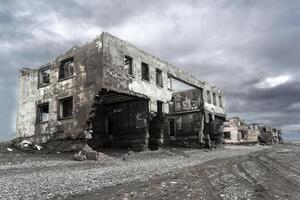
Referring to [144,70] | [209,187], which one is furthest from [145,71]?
[209,187]

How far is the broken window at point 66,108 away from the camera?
73.4 ft

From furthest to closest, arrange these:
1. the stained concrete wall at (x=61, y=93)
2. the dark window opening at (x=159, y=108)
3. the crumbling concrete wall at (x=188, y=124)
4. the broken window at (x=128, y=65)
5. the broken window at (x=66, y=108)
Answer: the crumbling concrete wall at (x=188, y=124), the dark window opening at (x=159, y=108), the broken window at (x=128, y=65), the broken window at (x=66, y=108), the stained concrete wall at (x=61, y=93)

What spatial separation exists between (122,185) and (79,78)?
12968mm

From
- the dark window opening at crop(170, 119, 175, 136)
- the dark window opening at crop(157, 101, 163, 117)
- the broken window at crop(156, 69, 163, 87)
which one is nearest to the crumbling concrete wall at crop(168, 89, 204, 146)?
the dark window opening at crop(170, 119, 175, 136)

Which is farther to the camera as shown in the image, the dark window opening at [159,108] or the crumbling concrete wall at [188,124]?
the crumbling concrete wall at [188,124]

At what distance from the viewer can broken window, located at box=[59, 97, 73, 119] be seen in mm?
22359

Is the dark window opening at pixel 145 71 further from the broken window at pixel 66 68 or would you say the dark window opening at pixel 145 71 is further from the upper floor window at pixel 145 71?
the broken window at pixel 66 68

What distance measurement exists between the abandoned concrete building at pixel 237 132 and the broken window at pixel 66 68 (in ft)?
108

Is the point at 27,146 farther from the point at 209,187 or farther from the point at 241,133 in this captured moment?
the point at 241,133

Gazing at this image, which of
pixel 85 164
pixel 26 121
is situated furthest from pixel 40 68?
pixel 85 164

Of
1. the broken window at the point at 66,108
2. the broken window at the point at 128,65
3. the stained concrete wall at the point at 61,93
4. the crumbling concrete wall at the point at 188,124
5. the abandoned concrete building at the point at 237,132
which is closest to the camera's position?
the stained concrete wall at the point at 61,93

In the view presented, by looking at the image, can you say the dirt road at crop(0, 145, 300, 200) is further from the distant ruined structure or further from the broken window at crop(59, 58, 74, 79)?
the distant ruined structure

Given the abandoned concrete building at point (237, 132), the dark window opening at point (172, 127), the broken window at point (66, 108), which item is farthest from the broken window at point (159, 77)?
the abandoned concrete building at point (237, 132)

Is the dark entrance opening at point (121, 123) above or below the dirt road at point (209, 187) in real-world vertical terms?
above
